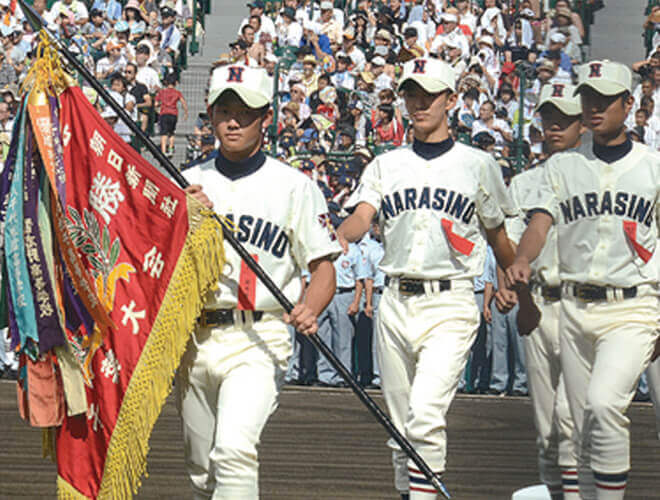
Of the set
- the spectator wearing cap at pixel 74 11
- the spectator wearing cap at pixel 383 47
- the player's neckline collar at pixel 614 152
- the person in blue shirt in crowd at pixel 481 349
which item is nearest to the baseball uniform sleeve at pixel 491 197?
the player's neckline collar at pixel 614 152

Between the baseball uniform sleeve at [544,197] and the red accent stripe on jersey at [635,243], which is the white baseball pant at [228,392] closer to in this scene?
the baseball uniform sleeve at [544,197]

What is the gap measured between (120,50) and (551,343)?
48.3 ft

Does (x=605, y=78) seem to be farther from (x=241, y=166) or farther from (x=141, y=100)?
(x=141, y=100)

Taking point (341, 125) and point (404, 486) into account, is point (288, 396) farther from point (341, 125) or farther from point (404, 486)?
point (404, 486)

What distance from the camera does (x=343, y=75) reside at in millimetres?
18125

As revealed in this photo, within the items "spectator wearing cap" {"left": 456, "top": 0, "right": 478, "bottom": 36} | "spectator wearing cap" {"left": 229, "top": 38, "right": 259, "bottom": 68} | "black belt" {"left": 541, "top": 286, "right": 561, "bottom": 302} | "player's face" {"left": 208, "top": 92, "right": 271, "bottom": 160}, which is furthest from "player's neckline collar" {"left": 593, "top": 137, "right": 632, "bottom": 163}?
"spectator wearing cap" {"left": 456, "top": 0, "right": 478, "bottom": 36}

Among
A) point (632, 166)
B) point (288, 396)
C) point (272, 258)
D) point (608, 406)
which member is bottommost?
point (288, 396)

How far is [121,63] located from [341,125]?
5488 mm

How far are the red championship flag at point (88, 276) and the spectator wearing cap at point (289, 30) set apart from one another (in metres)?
15.5

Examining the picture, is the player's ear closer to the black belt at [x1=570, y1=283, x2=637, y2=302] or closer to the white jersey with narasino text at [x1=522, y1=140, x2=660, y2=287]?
the white jersey with narasino text at [x1=522, y1=140, x2=660, y2=287]

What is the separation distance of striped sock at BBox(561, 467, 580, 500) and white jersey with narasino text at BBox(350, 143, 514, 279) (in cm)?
131

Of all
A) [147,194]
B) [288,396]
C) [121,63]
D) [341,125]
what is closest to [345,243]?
[147,194]

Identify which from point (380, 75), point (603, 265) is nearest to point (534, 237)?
point (603, 265)

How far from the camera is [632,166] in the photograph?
22.6 feet
